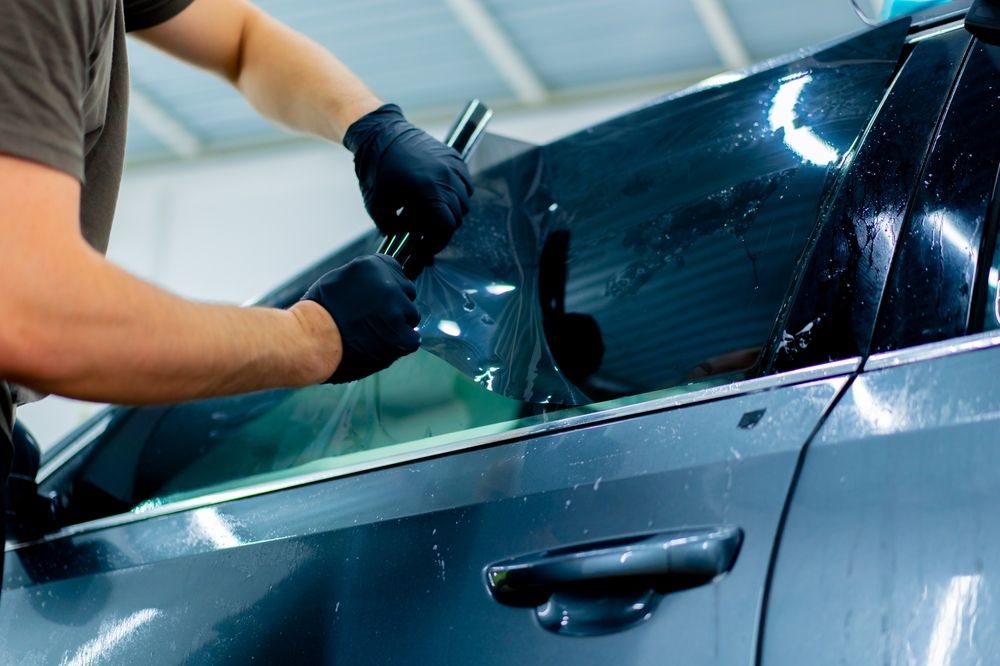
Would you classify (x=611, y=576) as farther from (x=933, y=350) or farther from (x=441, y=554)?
(x=933, y=350)

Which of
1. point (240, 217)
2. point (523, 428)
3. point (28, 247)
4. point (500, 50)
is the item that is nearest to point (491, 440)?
point (523, 428)

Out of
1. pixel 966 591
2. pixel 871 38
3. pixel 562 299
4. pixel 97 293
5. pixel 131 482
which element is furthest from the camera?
pixel 131 482

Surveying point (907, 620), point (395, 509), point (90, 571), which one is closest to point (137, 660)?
point (90, 571)

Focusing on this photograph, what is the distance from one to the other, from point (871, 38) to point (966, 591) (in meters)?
0.77

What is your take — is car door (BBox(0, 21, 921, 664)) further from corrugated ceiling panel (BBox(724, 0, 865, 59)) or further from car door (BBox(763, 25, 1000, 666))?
corrugated ceiling panel (BBox(724, 0, 865, 59))

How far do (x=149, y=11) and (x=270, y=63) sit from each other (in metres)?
0.19

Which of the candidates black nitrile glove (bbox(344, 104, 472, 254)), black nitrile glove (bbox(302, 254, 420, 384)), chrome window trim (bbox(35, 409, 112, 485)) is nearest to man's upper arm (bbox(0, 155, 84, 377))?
black nitrile glove (bbox(302, 254, 420, 384))

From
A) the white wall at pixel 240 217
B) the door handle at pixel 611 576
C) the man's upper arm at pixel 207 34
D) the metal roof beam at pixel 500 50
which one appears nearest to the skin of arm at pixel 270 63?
the man's upper arm at pixel 207 34

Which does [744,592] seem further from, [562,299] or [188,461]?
[188,461]

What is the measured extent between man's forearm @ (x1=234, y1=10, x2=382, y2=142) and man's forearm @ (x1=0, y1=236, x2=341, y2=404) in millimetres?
676

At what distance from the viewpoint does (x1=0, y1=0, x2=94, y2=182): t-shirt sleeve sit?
0.94m

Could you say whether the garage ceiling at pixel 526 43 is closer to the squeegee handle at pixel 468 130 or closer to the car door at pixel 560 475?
the squeegee handle at pixel 468 130

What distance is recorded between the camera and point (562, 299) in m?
1.44

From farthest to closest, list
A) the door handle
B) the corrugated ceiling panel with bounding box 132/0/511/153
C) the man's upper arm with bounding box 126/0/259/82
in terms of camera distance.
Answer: the corrugated ceiling panel with bounding box 132/0/511/153 → the man's upper arm with bounding box 126/0/259/82 → the door handle
